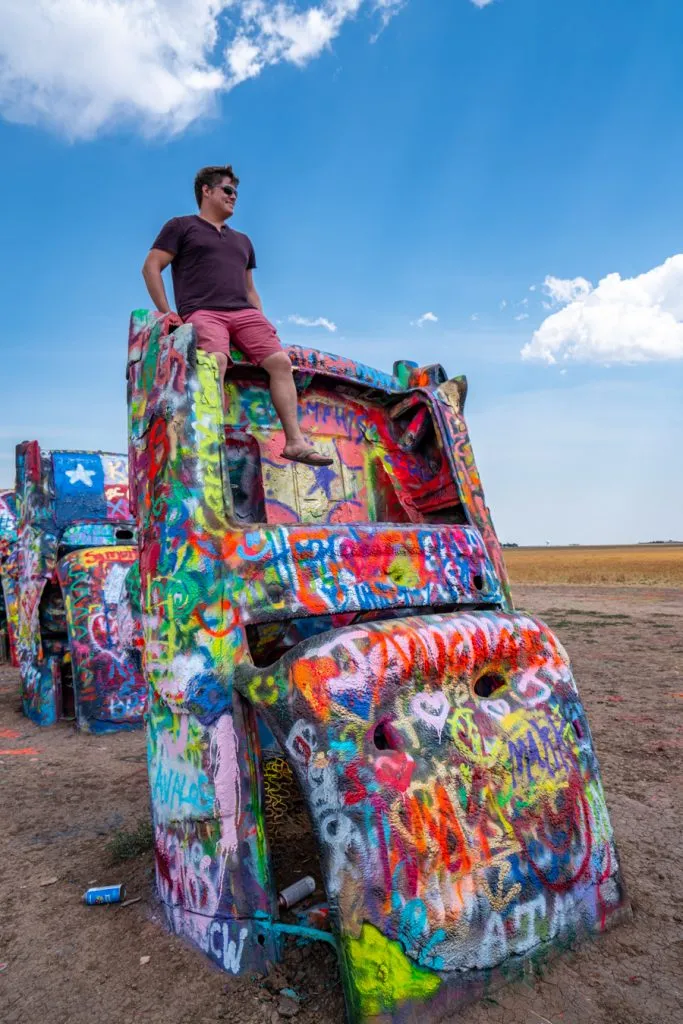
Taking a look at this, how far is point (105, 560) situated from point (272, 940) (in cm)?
481

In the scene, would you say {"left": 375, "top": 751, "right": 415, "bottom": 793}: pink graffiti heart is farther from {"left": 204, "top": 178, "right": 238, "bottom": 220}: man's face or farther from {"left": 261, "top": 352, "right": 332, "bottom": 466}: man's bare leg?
{"left": 204, "top": 178, "right": 238, "bottom": 220}: man's face

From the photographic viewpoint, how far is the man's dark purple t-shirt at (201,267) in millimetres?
3369

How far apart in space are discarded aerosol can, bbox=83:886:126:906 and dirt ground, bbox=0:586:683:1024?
2.0 inches

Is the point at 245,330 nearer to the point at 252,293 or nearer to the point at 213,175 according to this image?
the point at 252,293

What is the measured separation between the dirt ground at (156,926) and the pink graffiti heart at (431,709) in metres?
0.86

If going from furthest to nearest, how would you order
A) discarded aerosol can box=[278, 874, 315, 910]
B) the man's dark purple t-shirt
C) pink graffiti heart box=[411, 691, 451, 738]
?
the man's dark purple t-shirt
discarded aerosol can box=[278, 874, 315, 910]
pink graffiti heart box=[411, 691, 451, 738]

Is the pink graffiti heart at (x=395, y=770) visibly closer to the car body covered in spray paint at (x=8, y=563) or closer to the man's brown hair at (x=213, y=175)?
the man's brown hair at (x=213, y=175)

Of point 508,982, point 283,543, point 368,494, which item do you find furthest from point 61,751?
point 508,982

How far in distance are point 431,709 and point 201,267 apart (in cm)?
241

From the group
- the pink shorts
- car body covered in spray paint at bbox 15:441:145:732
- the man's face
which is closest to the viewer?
the pink shorts

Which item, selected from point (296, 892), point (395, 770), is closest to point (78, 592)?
point (296, 892)

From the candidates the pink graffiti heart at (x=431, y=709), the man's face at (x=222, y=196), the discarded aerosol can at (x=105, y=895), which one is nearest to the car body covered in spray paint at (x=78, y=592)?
the discarded aerosol can at (x=105, y=895)

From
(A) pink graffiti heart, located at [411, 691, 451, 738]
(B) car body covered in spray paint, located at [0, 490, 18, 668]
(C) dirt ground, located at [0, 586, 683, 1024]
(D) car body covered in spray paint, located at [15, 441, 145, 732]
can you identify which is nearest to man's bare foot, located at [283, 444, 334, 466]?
(A) pink graffiti heart, located at [411, 691, 451, 738]

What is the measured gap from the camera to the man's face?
362 centimetres
